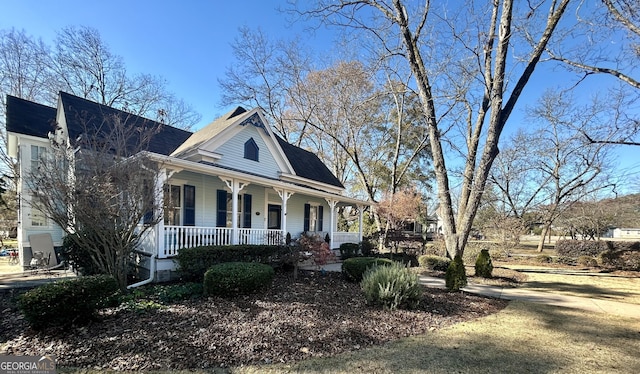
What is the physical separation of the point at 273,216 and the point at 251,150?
3.43 m

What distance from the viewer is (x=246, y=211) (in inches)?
491

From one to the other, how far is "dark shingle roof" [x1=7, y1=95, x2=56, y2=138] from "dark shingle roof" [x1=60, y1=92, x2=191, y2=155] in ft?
2.68

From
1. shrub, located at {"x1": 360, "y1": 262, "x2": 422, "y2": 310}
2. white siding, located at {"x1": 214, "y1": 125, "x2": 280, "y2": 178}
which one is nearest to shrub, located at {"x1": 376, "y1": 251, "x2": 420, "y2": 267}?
white siding, located at {"x1": 214, "y1": 125, "x2": 280, "y2": 178}

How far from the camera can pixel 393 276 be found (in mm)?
6203

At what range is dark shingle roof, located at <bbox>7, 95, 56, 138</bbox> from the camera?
420 inches

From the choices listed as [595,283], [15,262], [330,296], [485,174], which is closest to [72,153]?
[330,296]

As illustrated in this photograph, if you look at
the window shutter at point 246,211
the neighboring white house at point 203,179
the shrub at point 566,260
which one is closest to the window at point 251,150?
the neighboring white house at point 203,179

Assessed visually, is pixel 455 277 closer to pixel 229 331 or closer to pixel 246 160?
pixel 229 331

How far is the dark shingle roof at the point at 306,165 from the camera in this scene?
16.3 m

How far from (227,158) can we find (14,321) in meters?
7.99

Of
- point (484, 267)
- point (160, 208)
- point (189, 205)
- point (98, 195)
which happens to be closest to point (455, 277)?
point (484, 267)

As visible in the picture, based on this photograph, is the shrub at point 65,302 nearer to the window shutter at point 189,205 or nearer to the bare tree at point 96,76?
the window shutter at point 189,205

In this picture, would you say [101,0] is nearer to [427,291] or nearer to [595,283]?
[427,291]

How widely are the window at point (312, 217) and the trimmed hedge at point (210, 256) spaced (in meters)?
5.99
